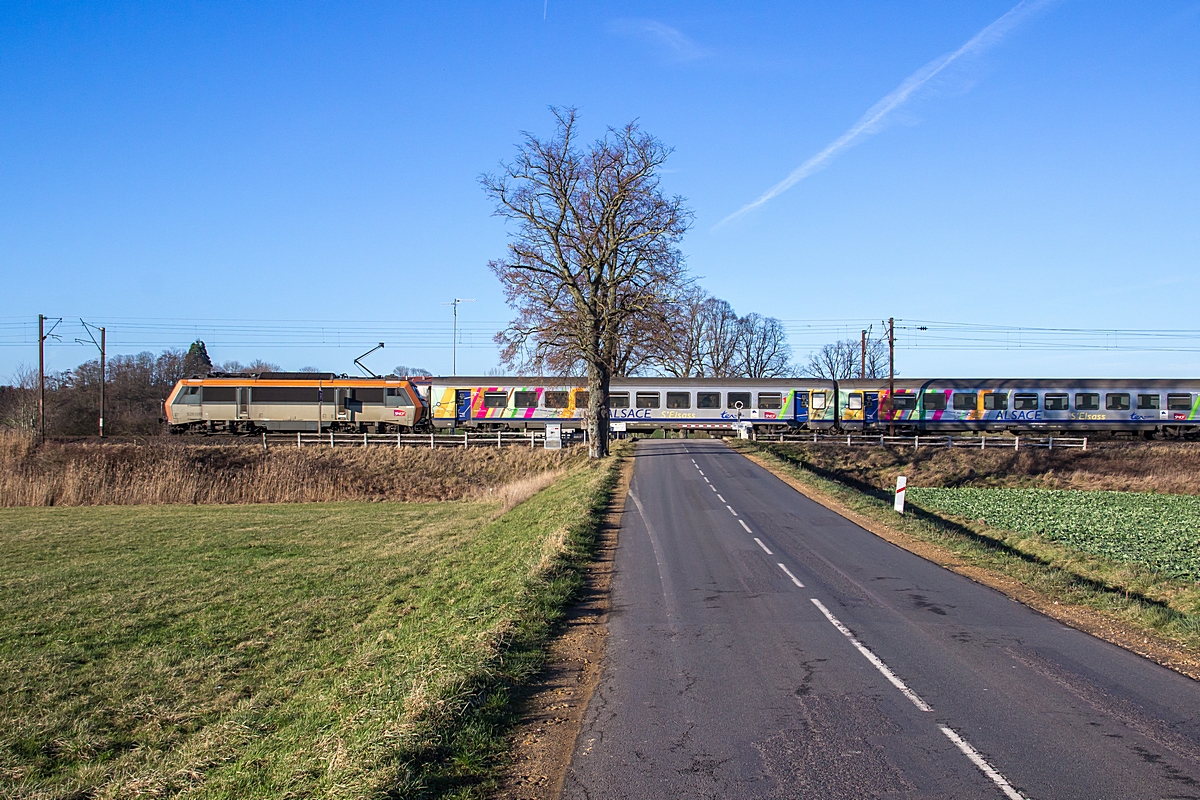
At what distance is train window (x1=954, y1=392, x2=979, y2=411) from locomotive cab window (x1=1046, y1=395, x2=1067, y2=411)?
395cm

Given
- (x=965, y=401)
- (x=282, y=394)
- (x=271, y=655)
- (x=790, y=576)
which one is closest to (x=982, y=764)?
(x=790, y=576)

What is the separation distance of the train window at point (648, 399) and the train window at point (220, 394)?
73.1 ft

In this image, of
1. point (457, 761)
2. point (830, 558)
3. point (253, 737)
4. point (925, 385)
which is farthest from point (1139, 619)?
point (925, 385)

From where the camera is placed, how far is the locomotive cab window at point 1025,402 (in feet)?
146

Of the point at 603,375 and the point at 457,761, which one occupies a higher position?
the point at 603,375

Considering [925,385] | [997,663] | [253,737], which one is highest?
[925,385]

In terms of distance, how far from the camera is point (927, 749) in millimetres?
5504

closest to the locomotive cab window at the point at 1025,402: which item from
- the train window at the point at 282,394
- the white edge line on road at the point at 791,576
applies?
the white edge line on road at the point at 791,576

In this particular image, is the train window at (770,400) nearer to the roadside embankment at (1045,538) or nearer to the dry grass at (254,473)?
the roadside embankment at (1045,538)

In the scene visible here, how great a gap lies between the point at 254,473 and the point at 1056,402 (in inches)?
1641

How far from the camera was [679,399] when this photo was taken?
1789 inches

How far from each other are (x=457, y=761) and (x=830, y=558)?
376 inches

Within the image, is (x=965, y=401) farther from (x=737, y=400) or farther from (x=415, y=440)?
(x=415, y=440)

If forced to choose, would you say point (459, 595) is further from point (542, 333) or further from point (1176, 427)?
point (1176, 427)
